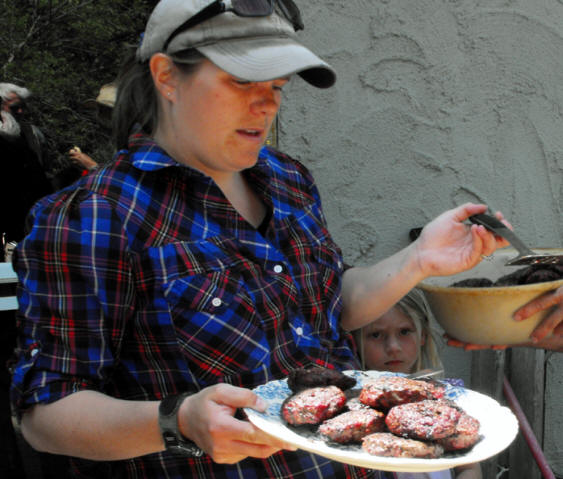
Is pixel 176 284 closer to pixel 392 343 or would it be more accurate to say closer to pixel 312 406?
pixel 312 406

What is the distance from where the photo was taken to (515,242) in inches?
63.3

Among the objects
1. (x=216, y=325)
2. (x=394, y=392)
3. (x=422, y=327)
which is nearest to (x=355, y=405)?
(x=394, y=392)

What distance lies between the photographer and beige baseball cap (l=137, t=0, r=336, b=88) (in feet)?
4.28

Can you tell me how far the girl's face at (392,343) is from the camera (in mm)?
2156

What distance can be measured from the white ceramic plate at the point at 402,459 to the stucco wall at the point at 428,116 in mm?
1399

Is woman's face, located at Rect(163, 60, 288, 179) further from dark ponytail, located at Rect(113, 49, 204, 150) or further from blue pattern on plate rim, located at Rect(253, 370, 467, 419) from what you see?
blue pattern on plate rim, located at Rect(253, 370, 467, 419)

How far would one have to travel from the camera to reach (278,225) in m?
1.55

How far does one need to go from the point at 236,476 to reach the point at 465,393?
510mm

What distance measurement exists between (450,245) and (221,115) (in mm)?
732

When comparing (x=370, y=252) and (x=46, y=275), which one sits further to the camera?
(x=370, y=252)

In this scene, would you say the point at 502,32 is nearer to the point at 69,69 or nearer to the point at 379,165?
the point at 379,165

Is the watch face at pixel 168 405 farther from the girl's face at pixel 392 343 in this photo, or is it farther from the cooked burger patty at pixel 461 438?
the girl's face at pixel 392 343

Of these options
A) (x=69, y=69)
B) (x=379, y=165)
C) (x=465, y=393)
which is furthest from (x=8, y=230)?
(x=465, y=393)

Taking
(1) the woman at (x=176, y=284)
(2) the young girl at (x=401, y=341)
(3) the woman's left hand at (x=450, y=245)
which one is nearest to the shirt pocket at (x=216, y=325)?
(1) the woman at (x=176, y=284)
